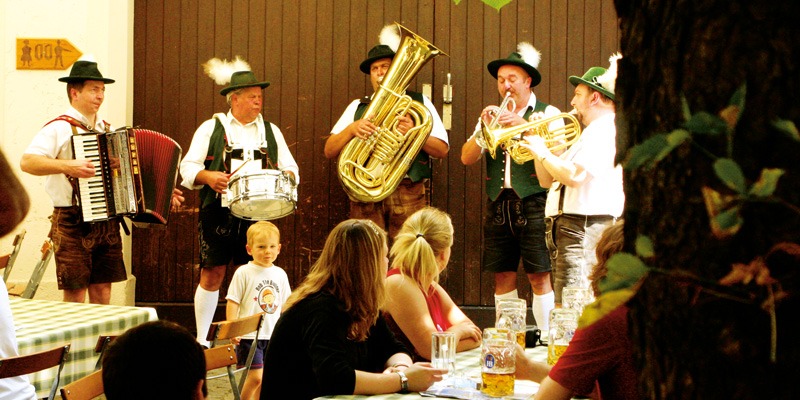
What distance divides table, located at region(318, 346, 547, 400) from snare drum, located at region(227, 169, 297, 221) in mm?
2252

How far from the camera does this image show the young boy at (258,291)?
13.9 ft

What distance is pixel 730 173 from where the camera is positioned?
1.73ft

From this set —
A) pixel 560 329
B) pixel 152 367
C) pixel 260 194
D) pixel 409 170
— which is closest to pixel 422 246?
pixel 560 329

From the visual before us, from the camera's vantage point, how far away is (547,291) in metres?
4.98

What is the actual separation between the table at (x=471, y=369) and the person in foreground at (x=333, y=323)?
0.18 meters

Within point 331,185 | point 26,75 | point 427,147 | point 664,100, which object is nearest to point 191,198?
point 331,185

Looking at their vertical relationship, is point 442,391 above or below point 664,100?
below

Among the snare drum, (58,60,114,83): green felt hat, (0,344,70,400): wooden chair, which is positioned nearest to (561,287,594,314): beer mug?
(0,344,70,400): wooden chair

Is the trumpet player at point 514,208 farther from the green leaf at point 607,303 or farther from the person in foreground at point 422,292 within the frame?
the green leaf at point 607,303

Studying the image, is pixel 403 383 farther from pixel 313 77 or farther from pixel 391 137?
pixel 313 77

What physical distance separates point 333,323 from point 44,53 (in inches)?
176

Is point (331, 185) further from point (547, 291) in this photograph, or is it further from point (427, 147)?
point (547, 291)

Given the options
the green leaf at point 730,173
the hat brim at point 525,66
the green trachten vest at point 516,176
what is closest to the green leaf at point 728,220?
the green leaf at point 730,173

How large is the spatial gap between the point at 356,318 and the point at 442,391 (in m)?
0.53
